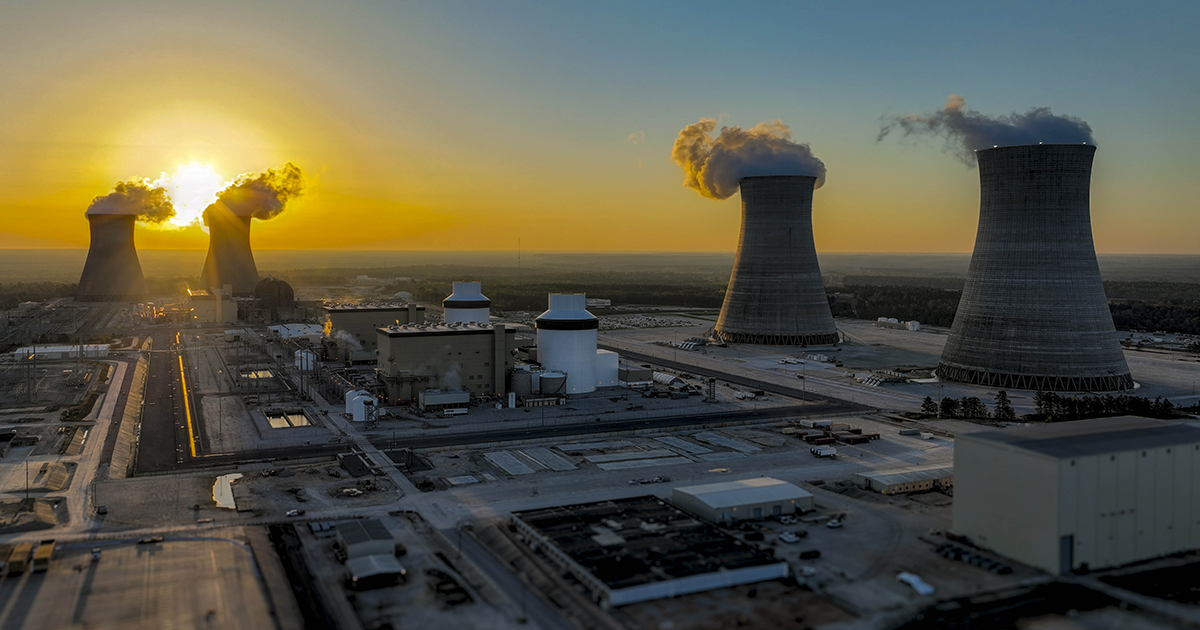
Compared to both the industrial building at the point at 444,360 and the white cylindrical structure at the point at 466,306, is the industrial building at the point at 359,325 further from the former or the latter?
the industrial building at the point at 444,360

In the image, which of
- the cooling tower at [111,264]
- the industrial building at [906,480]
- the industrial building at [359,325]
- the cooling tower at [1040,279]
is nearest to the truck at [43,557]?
the industrial building at [906,480]

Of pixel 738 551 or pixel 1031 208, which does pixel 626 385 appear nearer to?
pixel 1031 208

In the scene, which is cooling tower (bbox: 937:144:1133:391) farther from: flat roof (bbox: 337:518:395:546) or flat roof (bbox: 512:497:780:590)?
flat roof (bbox: 337:518:395:546)

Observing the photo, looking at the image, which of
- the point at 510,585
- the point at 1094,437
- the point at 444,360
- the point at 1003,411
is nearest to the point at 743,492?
the point at 510,585

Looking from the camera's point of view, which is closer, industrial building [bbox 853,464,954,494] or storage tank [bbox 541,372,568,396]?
industrial building [bbox 853,464,954,494]

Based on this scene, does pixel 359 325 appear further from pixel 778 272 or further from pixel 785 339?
pixel 785 339

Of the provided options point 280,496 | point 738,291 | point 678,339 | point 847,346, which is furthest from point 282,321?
point 280,496

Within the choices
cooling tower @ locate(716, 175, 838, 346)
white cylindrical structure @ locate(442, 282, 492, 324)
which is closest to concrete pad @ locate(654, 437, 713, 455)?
white cylindrical structure @ locate(442, 282, 492, 324)
